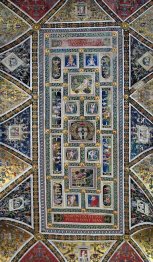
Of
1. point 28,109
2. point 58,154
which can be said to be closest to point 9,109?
point 28,109

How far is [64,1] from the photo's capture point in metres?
17.2

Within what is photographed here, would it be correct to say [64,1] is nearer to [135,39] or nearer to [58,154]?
[135,39]

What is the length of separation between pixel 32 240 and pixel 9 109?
4.03 metres

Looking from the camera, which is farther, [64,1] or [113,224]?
[113,224]

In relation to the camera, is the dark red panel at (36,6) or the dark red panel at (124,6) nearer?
the dark red panel at (124,6)

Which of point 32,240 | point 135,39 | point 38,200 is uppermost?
point 135,39

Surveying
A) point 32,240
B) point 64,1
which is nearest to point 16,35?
point 64,1

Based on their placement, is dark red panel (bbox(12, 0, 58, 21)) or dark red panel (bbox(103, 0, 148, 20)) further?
dark red panel (bbox(12, 0, 58, 21))

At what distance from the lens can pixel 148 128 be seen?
17578 millimetres

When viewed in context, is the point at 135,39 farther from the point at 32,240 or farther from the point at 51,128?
the point at 32,240

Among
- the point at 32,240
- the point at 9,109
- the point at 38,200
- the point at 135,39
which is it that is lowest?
the point at 32,240

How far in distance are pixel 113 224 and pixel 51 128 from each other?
3457mm

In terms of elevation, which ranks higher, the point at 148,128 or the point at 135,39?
the point at 135,39

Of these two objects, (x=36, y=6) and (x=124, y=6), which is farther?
(x=36, y=6)
